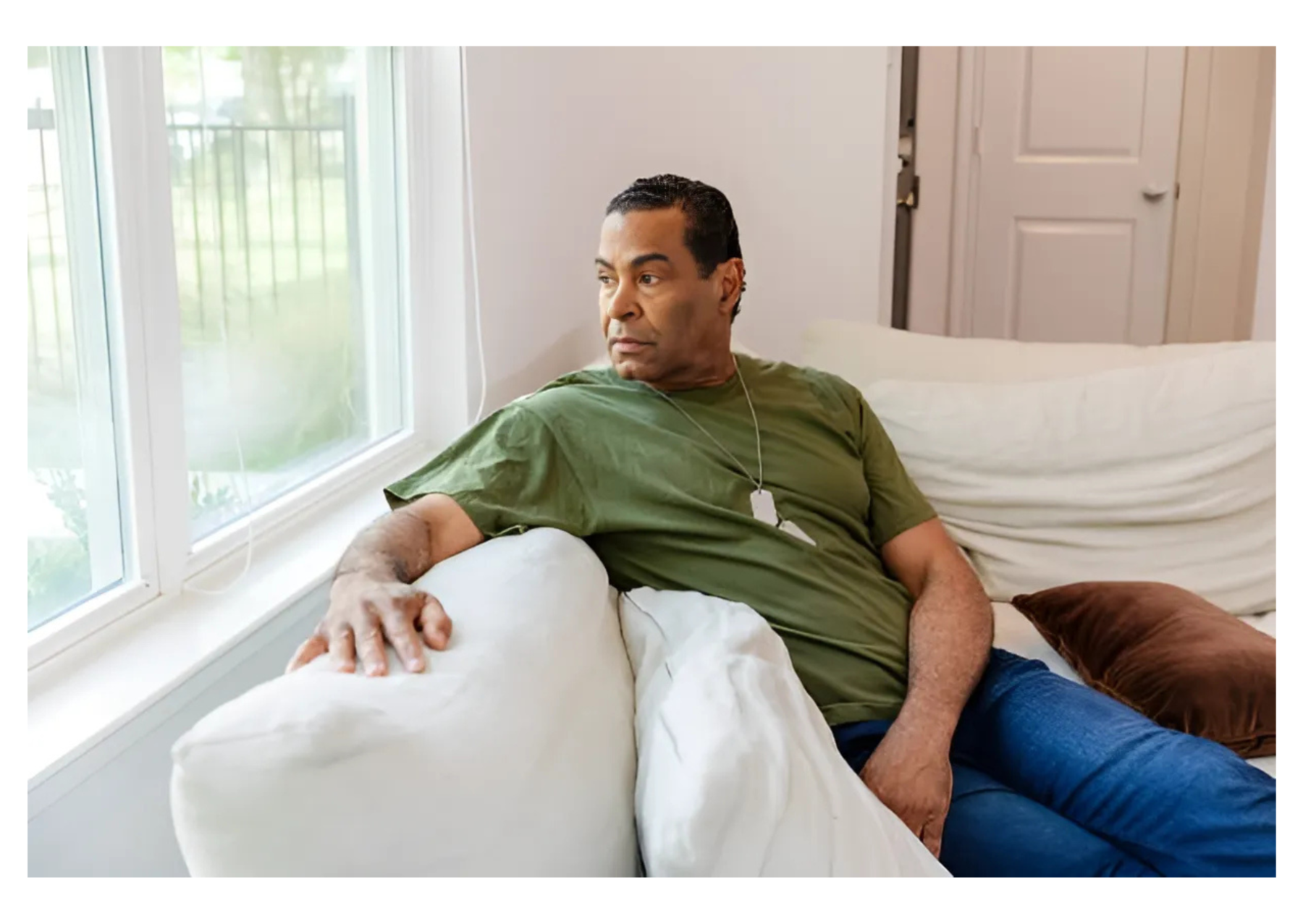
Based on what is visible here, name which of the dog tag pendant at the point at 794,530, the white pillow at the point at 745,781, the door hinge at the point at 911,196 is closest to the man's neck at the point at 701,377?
the dog tag pendant at the point at 794,530

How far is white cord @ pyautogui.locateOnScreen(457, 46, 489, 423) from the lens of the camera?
207 cm

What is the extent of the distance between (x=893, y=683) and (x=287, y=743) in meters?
0.83

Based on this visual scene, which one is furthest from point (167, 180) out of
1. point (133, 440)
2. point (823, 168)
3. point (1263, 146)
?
point (1263, 146)

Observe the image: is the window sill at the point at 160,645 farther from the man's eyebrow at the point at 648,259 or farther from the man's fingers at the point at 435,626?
the man's eyebrow at the point at 648,259

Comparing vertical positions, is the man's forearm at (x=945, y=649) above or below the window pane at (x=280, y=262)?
below

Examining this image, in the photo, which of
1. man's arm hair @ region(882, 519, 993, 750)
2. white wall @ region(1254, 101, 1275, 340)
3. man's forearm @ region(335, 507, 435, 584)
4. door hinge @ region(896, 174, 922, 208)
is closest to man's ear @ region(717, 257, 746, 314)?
man's arm hair @ region(882, 519, 993, 750)

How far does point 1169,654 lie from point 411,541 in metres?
0.90

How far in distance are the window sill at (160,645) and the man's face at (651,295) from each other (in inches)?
18.6

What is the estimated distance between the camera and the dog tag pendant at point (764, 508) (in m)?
1.57

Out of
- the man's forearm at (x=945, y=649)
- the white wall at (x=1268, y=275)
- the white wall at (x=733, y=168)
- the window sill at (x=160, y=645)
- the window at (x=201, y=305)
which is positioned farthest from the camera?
the white wall at (x=1268, y=275)

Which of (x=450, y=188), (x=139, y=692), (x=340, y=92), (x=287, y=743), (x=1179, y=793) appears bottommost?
(x=1179, y=793)

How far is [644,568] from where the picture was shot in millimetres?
1531

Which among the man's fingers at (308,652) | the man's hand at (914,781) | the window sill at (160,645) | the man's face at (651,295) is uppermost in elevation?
the man's face at (651,295)

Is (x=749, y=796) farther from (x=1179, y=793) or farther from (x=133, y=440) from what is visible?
(x=133, y=440)
